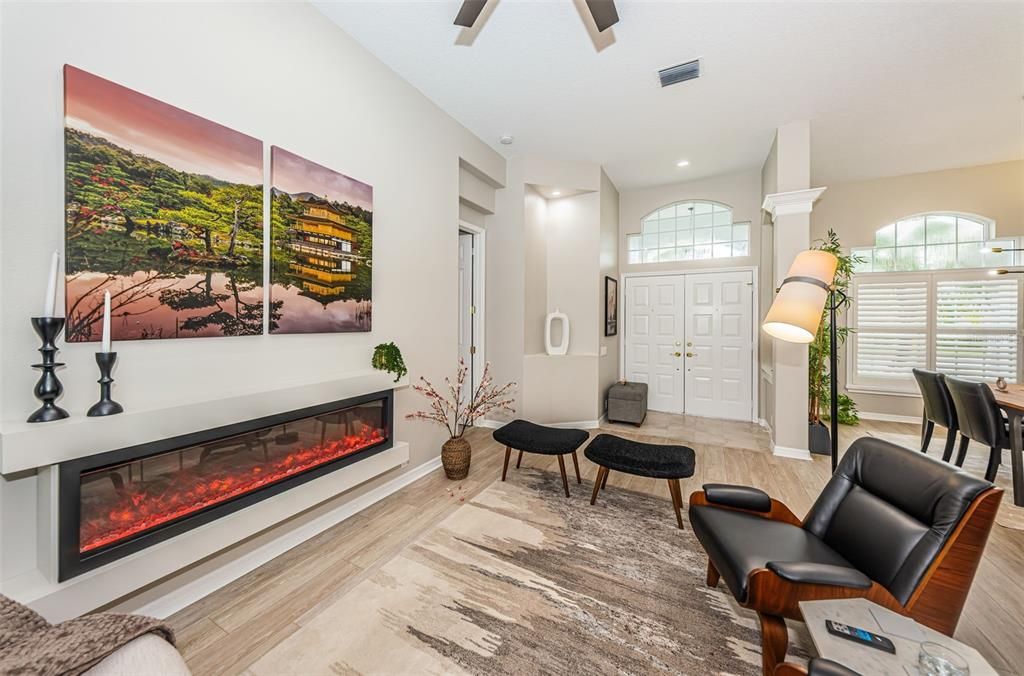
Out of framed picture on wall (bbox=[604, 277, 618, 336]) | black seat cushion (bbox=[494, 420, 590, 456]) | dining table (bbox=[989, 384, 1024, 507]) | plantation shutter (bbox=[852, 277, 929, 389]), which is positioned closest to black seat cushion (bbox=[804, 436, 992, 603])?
black seat cushion (bbox=[494, 420, 590, 456])

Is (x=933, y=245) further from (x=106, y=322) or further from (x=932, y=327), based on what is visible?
(x=106, y=322)

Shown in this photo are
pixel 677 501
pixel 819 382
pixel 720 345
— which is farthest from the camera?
pixel 720 345

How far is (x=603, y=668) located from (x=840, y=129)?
16.4ft

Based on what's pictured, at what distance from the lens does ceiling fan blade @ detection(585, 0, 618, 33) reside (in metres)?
1.76

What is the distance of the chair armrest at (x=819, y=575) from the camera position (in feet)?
4.23

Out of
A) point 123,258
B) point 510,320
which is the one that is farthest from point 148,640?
point 510,320

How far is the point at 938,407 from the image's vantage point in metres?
3.38

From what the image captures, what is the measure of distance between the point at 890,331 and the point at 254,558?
7.12 meters

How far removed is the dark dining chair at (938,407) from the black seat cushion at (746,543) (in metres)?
2.84

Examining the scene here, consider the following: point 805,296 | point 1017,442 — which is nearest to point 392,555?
point 805,296

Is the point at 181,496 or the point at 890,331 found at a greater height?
the point at 890,331

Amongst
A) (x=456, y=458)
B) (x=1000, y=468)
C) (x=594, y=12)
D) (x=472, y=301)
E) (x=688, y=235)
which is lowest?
(x=1000, y=468)

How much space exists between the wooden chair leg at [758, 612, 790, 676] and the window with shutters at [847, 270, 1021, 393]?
17.3 feet

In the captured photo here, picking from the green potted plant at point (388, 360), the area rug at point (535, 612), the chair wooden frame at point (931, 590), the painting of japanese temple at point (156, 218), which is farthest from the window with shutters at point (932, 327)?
the painting of japanese temple at point (156, 218)
